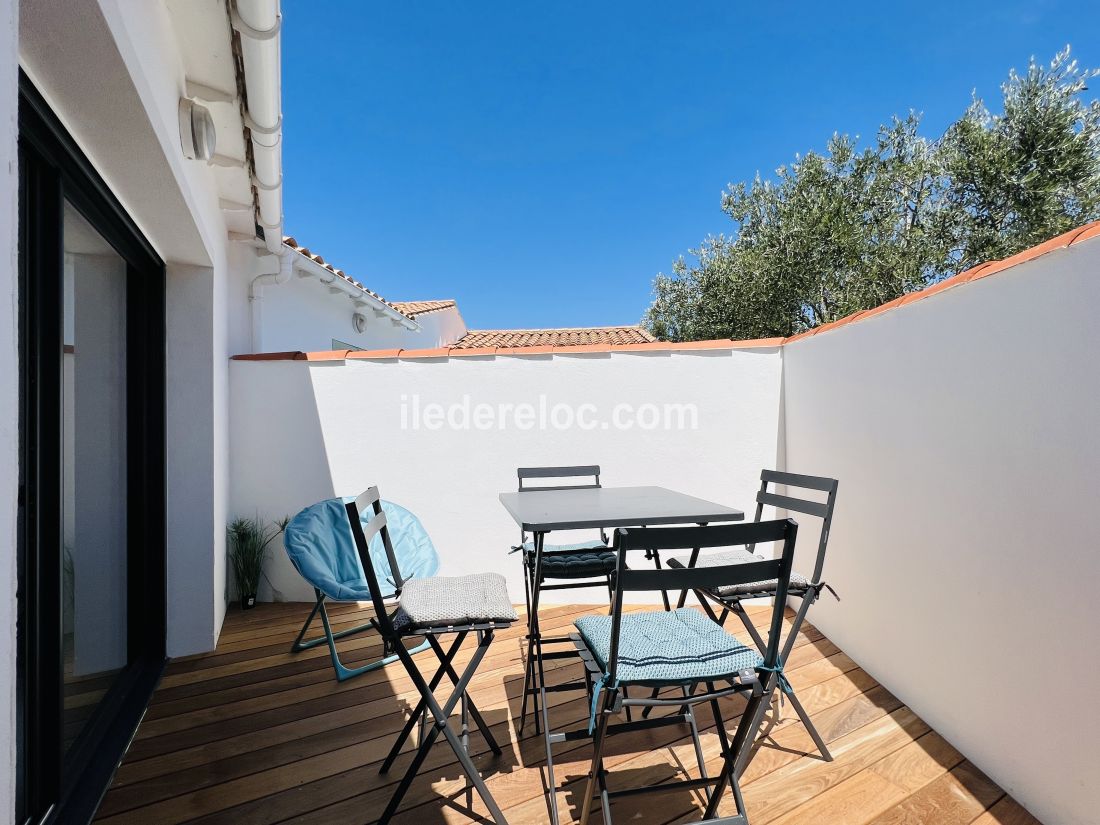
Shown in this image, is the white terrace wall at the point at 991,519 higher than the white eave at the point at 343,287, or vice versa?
the white eave at the point at 343,287

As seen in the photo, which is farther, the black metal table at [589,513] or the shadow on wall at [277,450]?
the shadow on wall at [277,450]

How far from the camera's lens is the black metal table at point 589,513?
202 centimetres

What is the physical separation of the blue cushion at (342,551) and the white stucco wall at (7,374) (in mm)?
1913

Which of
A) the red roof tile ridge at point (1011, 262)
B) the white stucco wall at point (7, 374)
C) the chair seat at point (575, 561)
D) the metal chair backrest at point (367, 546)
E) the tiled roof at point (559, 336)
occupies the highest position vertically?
the tiled roof at point (559, 336)

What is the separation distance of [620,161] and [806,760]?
1156cm

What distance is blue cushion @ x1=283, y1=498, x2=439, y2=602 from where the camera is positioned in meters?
2.88

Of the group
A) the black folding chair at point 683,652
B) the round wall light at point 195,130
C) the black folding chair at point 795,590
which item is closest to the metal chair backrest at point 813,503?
the black folding chair at point 795,590

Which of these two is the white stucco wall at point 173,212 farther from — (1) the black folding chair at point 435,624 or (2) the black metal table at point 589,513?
(2) the black metal table at point 589,513

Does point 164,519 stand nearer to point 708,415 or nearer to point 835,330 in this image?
point 708,415

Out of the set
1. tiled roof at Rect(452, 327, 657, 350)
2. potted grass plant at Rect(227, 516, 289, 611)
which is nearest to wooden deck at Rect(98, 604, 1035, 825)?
potted grass plant at Rect(227, 516, 289, 611)

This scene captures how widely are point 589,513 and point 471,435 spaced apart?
2079mm

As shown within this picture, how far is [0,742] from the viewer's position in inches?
34.4

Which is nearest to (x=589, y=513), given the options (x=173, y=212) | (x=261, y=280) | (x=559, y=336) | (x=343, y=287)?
(x=173, y=212)

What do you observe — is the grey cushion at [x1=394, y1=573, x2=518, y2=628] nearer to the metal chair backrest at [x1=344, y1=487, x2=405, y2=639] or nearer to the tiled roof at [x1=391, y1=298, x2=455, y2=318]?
the metal chair backrest at [x1=344, y1=487, x2=405, y2=639]
